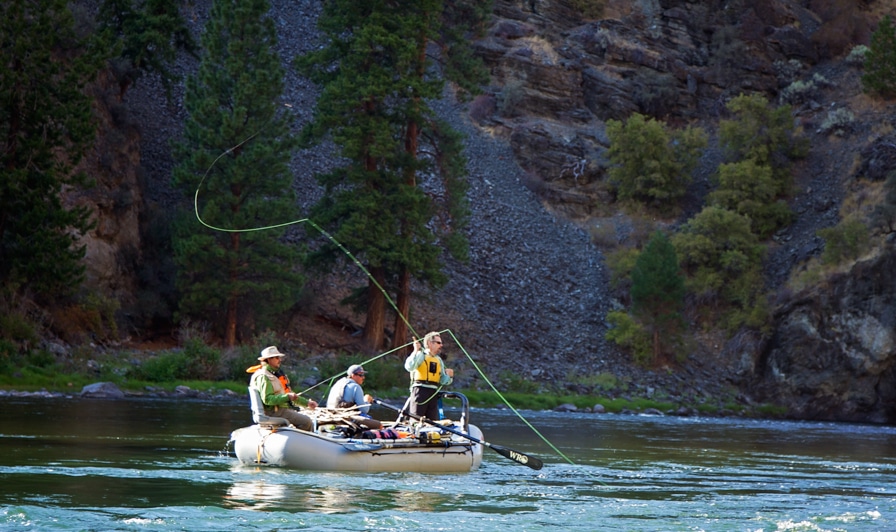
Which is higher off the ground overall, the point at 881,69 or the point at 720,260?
the point at 881,69

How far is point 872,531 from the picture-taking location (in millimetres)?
13023

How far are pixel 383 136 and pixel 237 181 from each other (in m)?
4.93

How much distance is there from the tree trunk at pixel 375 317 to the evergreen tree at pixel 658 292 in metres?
10.3

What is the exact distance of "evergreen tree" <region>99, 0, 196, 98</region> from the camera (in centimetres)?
4200

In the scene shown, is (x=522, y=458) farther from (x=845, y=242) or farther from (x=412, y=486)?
(x=845, y=242)

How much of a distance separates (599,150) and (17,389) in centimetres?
3533

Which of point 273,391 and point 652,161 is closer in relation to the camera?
point 273,391

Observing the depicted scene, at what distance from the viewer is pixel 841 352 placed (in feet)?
132

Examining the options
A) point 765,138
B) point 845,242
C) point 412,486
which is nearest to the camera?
point 412,486

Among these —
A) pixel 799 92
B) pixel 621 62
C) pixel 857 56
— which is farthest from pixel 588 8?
pixel 857 56

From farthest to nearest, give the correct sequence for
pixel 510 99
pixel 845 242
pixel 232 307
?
1. pixel 510 99
2. pixel 845 242
3. pixel 232 307

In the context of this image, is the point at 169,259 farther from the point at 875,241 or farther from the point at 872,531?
the point at 872,531

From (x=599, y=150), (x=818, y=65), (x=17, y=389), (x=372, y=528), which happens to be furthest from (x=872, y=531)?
(x=818, y=65)

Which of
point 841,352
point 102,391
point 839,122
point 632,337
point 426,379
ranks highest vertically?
point 839,122
